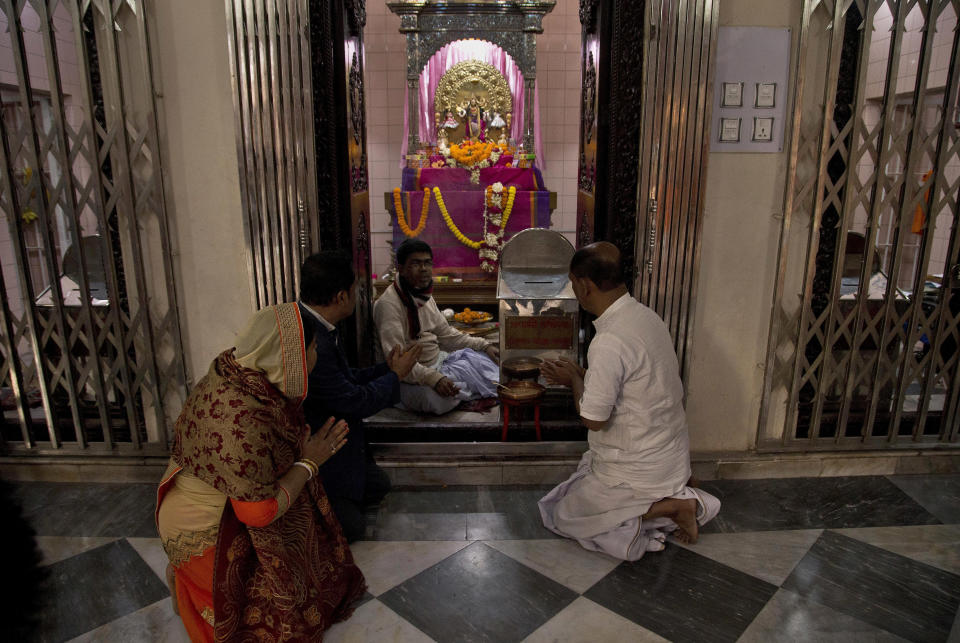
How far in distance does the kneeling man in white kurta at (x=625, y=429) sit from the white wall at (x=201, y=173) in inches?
68.3

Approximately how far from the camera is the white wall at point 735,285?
3143 mm

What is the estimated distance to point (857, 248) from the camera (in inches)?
130

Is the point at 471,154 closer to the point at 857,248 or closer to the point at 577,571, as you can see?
the point at 857,248

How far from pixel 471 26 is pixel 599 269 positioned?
7.49 m

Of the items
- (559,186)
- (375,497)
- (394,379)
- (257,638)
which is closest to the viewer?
(257,638)

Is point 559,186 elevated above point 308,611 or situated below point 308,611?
above

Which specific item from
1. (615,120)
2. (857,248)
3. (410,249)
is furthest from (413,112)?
(857,248)

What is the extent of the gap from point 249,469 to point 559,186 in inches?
345

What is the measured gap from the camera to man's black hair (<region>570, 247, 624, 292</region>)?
257 cm

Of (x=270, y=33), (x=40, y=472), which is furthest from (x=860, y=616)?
(x=40, y=472)

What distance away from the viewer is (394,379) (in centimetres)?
285

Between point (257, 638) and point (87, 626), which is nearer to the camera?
point (257, 638)

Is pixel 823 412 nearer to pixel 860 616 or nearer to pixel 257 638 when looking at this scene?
pixel 860 616

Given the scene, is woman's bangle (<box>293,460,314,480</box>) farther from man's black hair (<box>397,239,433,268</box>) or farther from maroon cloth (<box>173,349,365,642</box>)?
man's black hair (<box>397,239,433,268</box>)
